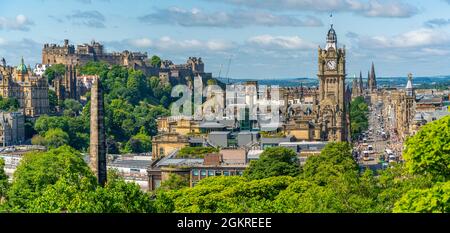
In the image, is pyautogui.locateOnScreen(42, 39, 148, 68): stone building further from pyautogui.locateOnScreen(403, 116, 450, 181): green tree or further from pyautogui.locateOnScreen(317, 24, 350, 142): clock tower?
pyautogui.locateOnScreen(403, 116, 450, 181): green tree

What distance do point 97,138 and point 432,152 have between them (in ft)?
92.0

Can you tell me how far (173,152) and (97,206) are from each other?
50004 millimetres

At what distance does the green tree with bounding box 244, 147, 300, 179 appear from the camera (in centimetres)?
5784

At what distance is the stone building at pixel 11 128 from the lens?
115 meters

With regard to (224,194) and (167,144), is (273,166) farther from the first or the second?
(167,144)

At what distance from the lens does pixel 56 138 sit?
360 ft

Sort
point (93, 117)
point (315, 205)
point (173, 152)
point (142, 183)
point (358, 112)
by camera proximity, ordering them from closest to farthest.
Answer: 1. point (315, 205)
2. point (93, 117)
3. point (142, 183)
4. point (173, 152)
5. point (358, 112)

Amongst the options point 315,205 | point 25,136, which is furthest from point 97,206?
point 25,136

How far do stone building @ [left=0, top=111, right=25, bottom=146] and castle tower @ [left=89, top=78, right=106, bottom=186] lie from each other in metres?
64.6

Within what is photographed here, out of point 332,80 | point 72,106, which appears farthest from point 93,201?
point 72,106

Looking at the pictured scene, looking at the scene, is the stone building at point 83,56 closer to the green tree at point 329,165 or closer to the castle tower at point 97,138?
the green tree at point 329,165
